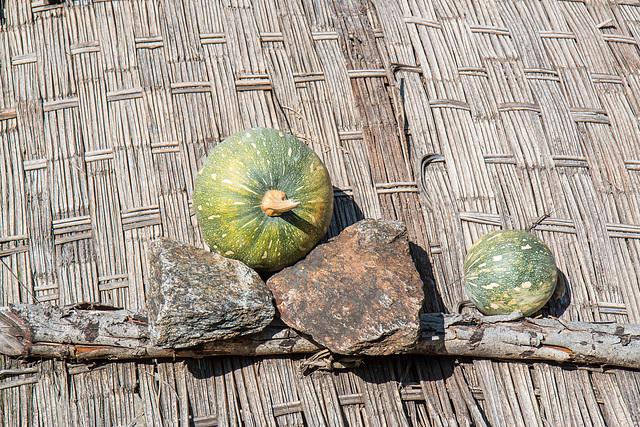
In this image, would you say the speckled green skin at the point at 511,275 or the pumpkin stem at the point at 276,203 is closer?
the pumpkin stem at the point at 276,203

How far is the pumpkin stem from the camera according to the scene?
120 inches

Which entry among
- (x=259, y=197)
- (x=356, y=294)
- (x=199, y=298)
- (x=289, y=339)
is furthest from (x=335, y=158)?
(x=199, y=298)

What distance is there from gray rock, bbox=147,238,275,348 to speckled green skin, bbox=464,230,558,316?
1.62m

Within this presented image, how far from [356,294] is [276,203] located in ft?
2.61

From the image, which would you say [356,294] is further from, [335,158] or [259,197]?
[335,158]

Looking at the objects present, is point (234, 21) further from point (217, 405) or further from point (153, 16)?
point (217, 405)

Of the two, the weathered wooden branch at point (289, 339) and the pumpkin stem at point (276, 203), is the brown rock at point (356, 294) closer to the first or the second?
the weathered wooden branch at point (289, 339)

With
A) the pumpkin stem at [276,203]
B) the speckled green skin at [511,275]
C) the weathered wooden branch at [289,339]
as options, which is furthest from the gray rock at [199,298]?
the speckled green skin at [511,275]

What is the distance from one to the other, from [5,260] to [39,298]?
42 cm

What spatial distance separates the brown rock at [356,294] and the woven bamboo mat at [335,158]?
1.59ft

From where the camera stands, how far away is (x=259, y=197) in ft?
10.5

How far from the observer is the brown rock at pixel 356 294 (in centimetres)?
312

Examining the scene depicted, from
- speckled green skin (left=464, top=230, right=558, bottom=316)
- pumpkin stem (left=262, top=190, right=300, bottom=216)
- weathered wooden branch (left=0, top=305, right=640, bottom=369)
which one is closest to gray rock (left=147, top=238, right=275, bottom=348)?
weathered wooden branch (left=0, top=305, right=640, bottom=369)

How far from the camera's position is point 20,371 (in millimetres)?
3223
